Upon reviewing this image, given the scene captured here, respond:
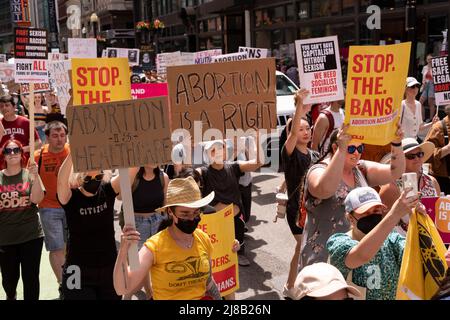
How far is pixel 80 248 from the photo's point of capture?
4.34 metres

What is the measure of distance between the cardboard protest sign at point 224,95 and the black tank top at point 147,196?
651 mm

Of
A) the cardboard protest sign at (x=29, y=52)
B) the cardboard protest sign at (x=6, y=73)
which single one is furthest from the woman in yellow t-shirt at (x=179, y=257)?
the cardboard protest sign at (x=6, y=73)

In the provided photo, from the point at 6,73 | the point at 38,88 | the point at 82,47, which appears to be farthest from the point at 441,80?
the point at 6,73

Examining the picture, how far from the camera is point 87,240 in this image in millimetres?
4348

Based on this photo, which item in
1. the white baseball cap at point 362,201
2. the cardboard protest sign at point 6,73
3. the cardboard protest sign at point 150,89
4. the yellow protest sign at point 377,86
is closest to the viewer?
the white baseball cap at point 362,201

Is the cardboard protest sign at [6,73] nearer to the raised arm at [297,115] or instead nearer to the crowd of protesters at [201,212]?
the crowd of protesters at [201,212]

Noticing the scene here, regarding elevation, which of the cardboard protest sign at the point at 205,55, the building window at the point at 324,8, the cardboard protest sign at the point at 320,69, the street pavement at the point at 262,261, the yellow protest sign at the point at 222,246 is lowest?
the street pavement at the point at 262,261

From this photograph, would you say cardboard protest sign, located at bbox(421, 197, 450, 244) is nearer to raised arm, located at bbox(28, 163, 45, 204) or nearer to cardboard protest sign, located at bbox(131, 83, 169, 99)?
raised arm, located at bbox(28, 163, 45, 204)

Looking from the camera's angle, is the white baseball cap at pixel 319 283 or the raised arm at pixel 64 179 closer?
the white baseball cap at pixel 319 283

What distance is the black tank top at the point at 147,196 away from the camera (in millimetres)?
5488

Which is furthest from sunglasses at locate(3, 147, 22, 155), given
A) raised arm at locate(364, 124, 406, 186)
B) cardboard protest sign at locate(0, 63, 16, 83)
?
cardboard protest sign at locate(0, 63, 16, 83)

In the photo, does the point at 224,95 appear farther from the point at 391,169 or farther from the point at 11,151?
the point at 11,151

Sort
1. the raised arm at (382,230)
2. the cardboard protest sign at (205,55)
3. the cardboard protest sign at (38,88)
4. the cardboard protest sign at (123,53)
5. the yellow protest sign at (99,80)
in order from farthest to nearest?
the cardboard protest sign at (123,53)
the cardboard protest sign at (205,55)
the cardboard protest sign at (38,88)
the yellow protest sign at (99,80)
the raised arm at (382,230)

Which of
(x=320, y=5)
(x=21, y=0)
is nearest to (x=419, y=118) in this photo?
(x=320, y=5)
